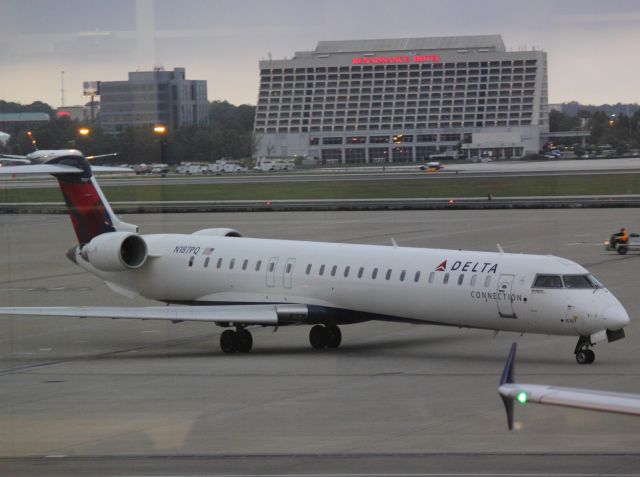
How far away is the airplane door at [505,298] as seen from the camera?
22719 mm

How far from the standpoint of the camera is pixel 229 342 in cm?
2570

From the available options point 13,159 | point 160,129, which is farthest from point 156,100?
point 13,159

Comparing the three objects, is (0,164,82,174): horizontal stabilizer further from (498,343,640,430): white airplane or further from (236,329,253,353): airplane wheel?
(498,343,640,430): white airplane

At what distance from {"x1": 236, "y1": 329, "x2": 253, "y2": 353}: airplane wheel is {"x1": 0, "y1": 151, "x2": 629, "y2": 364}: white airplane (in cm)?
2

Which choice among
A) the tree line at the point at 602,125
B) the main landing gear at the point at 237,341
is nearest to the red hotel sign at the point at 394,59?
the tree line at the point at 602,125

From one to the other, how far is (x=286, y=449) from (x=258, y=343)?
10733 mm

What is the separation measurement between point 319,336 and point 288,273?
4.61ft

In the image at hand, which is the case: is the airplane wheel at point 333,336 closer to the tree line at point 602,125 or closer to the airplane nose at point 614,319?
the airplane nose at point 614,319

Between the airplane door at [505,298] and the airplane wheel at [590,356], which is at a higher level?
the airplane door at [505,298]

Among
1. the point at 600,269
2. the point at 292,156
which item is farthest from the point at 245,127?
the point at 600,269

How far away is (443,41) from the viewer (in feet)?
52.9

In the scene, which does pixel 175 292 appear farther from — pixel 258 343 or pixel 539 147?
pixel 539 147

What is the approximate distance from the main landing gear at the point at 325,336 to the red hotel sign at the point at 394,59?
10.3 m

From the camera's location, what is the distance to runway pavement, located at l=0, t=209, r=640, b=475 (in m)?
15.6
